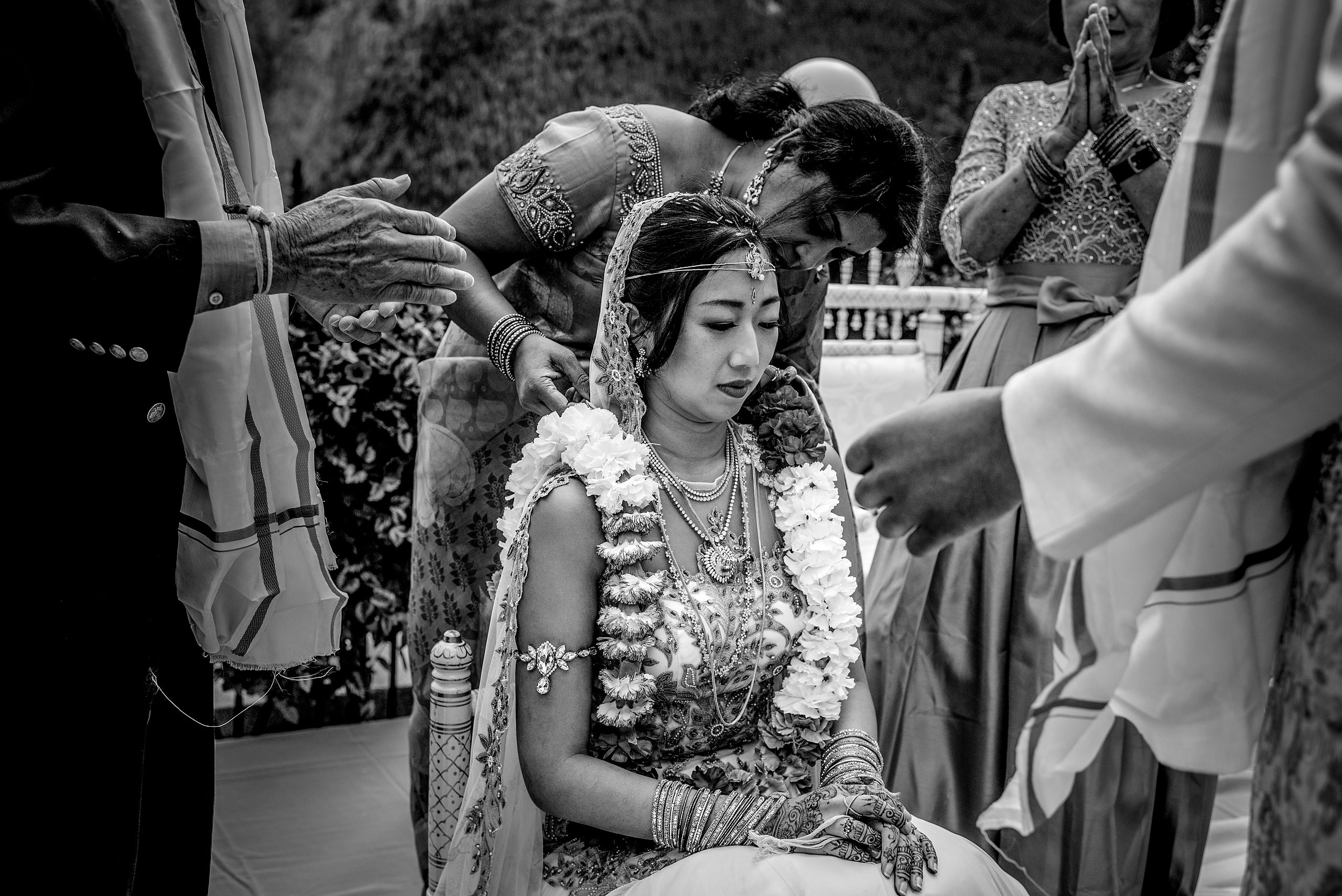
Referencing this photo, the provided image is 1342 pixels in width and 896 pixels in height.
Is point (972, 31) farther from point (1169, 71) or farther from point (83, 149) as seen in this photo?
point (83, 149)

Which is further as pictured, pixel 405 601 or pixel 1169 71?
pixel 405 601

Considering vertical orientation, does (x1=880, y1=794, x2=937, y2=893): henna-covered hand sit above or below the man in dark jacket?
below

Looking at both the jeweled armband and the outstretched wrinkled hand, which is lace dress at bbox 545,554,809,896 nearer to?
the jeweled armband

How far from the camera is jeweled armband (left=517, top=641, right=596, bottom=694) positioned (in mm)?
1691

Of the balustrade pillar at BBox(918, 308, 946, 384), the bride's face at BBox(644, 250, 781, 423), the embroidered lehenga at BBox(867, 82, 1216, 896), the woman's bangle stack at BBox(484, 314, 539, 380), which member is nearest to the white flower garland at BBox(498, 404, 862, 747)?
the bride's face at BBox(644, 250, 781, 423)

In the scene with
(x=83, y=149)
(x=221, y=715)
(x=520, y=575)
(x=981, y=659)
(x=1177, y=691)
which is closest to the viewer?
(x=1177, y=691)

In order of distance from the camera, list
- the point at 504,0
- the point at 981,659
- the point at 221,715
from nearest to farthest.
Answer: the point at 981,659 → the point at 221,715 → the point at 504,0

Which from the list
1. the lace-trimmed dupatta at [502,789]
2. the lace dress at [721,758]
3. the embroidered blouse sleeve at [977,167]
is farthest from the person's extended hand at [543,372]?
the embroidered blouse sleeve at [977,167]

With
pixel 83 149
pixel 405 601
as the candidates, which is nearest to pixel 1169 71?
pixel 83 149

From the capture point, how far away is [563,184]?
2174mm

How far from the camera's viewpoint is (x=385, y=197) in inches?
64.3

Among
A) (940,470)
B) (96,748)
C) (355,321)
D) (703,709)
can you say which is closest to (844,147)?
(355,321)

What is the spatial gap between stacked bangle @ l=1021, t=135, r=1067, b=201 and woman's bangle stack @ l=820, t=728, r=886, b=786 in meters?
1.36

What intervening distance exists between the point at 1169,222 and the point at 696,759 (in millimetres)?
1177
